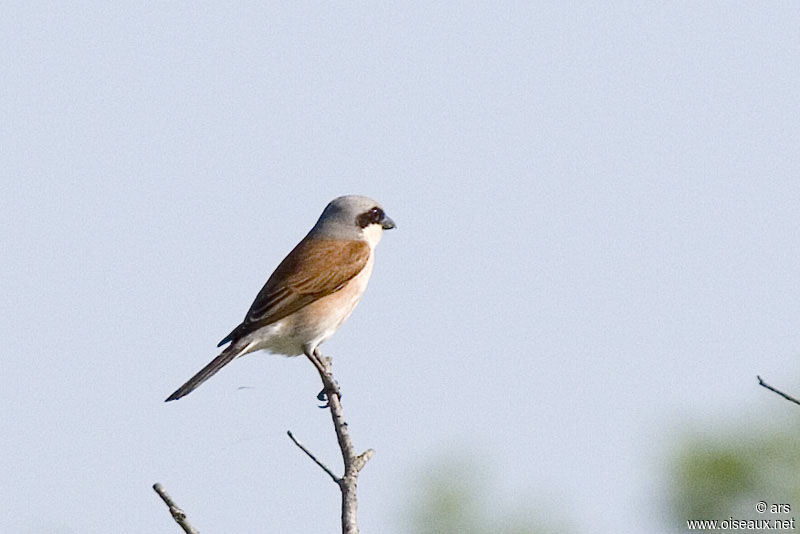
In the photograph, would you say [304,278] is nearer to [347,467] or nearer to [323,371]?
[323,371]

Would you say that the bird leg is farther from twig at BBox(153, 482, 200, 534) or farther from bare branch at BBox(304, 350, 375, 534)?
twig at BBox(153, 482, 200, 534)

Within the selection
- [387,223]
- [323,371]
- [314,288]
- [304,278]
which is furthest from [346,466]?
[387,223]

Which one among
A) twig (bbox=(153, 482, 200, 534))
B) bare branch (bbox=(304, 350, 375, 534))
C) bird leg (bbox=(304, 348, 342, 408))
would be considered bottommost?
bird leg (bbox=(304, 348, 342, 408))

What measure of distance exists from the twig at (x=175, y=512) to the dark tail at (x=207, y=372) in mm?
2737

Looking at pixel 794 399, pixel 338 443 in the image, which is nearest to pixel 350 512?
pixel 338 443

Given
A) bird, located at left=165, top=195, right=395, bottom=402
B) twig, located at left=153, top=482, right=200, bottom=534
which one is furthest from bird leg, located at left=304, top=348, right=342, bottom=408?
twig, located at left=153, top=482, right=200, bottom=534

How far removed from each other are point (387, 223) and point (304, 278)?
2.65 feet

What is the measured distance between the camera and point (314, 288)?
6469mm

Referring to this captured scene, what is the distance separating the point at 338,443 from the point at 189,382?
1.89 metres

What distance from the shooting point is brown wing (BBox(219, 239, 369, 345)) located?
629 centimetres

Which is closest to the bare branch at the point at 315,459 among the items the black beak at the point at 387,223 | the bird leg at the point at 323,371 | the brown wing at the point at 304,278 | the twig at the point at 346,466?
the twig at the point at 346,466

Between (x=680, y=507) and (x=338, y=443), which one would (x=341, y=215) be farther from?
(x=338, y=443)

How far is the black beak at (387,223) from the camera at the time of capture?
7133 millimetres

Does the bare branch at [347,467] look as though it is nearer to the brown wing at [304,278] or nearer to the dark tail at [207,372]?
the dark tail at [207,372]
